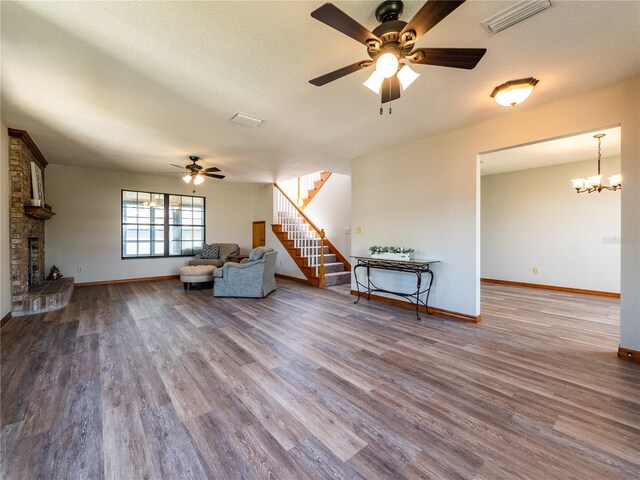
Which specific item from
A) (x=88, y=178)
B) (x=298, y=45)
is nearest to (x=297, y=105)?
(x=298, y=45)

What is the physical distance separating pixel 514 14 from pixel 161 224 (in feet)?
25.3

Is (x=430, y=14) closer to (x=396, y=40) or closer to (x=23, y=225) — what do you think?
(x=396, y=40)

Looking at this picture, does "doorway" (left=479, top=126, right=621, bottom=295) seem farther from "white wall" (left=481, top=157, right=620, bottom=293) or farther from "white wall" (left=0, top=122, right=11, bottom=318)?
"white wall" (left=0, top=122, right=11, bottom=318)

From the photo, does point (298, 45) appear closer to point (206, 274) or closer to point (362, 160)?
point (362, 160)

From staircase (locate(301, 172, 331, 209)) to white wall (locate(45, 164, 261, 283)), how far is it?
10.6ft

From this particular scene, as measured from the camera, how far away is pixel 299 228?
7.52m

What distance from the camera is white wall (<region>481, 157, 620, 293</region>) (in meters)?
5.06

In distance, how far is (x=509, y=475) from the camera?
4.38 feet

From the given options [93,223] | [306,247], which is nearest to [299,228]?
[306,247]

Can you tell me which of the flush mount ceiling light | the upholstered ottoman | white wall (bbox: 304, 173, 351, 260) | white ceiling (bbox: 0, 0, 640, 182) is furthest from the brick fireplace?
the flush mount ceiling light

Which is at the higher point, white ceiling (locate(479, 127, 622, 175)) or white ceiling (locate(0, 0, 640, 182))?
white ceiling (locate(479, 127, 622, 175))

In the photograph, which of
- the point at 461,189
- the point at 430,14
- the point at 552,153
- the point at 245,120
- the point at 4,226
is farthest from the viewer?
the point at 552,153

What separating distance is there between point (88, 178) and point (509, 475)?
27.2ft

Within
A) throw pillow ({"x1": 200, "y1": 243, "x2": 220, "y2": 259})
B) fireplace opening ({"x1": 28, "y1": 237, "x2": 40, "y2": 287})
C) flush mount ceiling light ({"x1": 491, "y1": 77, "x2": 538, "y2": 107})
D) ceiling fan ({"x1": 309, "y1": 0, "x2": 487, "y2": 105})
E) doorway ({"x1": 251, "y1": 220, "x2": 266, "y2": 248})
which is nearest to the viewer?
ceiling fan ({"x1": 309, "y1": 0, "x2": 487, "y2": 105})
